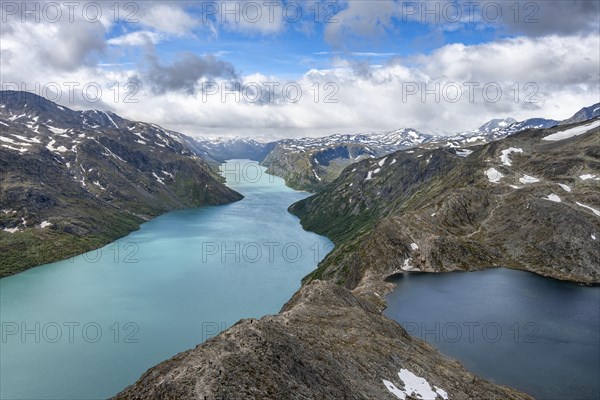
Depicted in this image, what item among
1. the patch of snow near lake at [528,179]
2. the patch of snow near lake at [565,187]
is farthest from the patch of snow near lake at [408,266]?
the patch of snow near lake at [528,179]

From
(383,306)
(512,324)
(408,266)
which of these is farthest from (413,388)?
(408,266)

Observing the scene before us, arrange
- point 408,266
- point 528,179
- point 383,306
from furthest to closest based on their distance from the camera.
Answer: point 528,179 < point 408,266 < point 383,306

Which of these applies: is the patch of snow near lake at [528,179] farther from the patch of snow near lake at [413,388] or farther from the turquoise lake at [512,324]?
the patch of snow near lake at [413,388]

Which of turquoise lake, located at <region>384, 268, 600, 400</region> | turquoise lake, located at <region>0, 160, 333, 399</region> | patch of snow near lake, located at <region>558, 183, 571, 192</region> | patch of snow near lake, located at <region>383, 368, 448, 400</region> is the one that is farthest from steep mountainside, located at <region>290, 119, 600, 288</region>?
patch of snow near lake, located at <region>383, 368, 448, 400</region>

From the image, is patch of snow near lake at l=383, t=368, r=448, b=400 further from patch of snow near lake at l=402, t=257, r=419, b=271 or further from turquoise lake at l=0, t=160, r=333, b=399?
patch of snow near lake at l=402, t=257, r=419, b=271

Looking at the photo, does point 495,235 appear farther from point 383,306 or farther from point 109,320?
point 109,320

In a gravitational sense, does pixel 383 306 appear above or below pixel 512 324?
above

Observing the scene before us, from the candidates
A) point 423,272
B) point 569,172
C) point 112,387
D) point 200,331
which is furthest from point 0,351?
point 569,172
